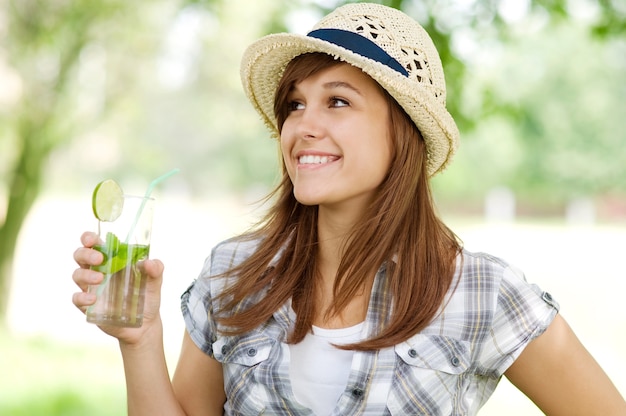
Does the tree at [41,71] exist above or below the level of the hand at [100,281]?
above

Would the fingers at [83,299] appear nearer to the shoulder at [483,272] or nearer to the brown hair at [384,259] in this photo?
the brown hair at [384,259]

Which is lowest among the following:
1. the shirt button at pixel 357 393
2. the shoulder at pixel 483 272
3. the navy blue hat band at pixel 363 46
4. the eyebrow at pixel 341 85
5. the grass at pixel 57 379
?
the grass at pixel 57 379

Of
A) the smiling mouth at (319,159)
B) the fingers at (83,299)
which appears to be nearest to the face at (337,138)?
the smiling mouth at (319,159)

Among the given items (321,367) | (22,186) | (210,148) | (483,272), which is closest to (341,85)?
(483,272)

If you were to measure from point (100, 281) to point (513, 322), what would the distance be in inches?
36.0

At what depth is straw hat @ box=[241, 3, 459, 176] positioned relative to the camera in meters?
1.96

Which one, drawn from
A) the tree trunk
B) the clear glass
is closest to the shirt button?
the clear glass

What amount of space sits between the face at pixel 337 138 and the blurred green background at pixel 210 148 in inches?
23.7

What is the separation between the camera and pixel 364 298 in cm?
211

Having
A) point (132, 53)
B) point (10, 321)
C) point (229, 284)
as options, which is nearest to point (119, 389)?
point (10, 321)

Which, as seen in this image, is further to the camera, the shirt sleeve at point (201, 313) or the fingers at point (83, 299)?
the shirt sleeve at point (201, 313)

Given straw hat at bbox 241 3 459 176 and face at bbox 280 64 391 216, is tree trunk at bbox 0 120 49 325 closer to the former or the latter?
straw hat at bbox 241 3 459 176

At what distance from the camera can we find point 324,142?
77.9 inches

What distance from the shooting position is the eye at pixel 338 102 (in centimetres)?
202
